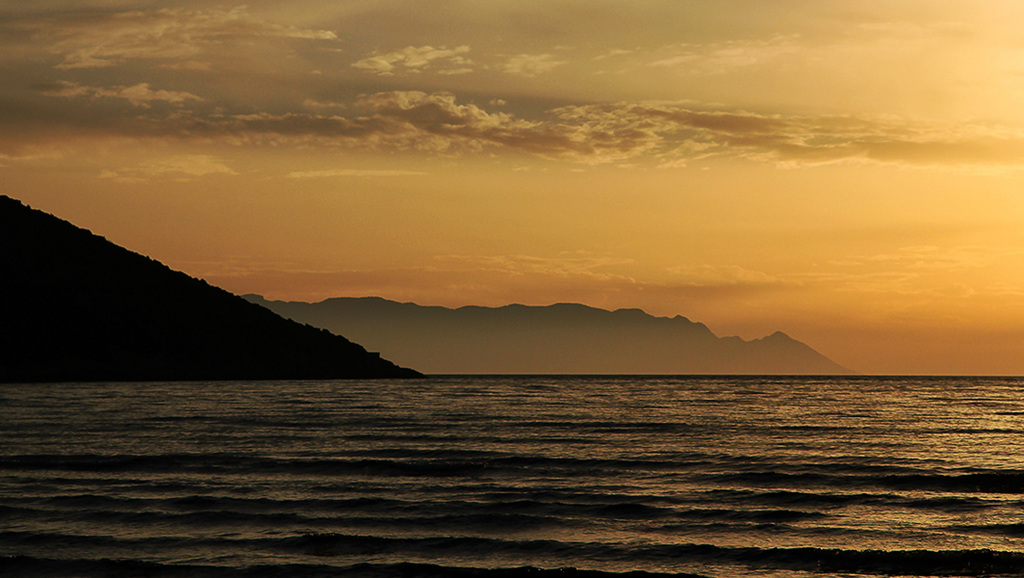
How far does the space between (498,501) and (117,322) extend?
12920cm

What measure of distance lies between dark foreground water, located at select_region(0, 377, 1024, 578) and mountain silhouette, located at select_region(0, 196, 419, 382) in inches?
3547

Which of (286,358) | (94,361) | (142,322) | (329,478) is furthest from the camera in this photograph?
(286,358)

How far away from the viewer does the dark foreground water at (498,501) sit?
16766 mm

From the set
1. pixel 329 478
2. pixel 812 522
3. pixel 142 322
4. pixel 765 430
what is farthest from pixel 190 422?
pixel 142 322

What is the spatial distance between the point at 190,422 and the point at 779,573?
3959cm

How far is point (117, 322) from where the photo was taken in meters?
134

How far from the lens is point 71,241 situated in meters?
143

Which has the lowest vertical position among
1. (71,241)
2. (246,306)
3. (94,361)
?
(94,361)

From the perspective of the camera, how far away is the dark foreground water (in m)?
16.8

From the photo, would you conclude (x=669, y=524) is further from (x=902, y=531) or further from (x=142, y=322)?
(x=142, y=322)

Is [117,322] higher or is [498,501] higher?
[117,322]

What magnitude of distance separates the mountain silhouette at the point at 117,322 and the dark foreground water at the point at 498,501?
90085 millimetres

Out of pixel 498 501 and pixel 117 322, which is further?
pixel 117 322

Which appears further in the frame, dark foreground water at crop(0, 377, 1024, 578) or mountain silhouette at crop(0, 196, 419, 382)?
mountain silhouette at crop(0, 196, 419, 382)
